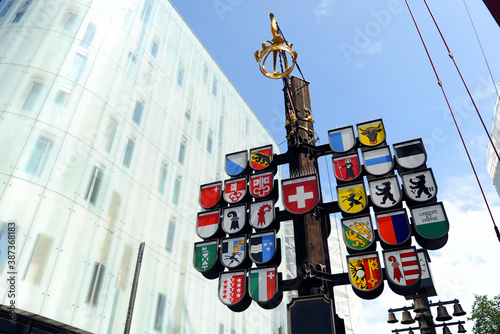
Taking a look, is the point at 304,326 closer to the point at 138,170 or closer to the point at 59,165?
the point at 59,165

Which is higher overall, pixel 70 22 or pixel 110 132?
pixel 70 22

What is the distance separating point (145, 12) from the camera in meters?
23.8

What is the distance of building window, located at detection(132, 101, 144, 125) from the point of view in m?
20.1

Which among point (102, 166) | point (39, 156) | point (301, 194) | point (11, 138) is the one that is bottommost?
point (301, 194)

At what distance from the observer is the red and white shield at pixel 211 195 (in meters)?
9.27

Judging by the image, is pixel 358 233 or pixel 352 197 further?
pixel 352 197

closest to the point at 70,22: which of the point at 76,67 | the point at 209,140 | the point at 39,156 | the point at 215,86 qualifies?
the point at 76,67

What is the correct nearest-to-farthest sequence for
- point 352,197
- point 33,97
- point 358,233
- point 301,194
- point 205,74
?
point 358,233 → point 301,194 → point 352,197 → point 33,97 → point 205,74

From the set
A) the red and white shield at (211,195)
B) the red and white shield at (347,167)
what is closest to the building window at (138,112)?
the red and white shield at (211,195)

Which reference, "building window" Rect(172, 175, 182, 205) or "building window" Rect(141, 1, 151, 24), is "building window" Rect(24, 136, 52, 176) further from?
"building window" Rect(141, 1, 151, 24)

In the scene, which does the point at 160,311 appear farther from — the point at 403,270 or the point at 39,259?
the point at 403,270

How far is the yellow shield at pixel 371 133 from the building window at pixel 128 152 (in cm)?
1297

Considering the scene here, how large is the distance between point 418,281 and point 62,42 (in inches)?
751

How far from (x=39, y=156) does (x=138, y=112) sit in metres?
6.68
